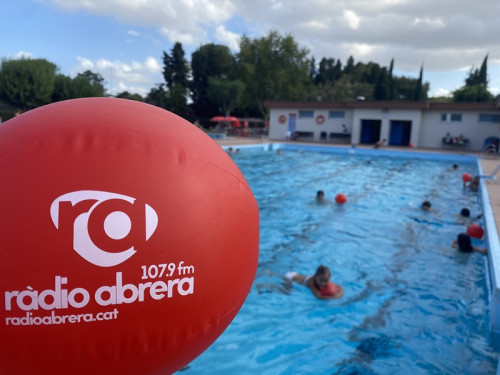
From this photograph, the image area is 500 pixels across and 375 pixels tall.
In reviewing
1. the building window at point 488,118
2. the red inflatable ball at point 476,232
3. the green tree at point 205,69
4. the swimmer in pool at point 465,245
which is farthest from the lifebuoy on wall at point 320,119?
the swimmer in pool at point 465,245

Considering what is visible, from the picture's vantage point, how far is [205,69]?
168 ft

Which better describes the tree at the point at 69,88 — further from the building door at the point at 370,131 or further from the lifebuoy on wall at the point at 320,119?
the building door at the point at 370,131

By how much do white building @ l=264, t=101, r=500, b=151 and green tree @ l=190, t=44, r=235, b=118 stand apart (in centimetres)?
2102

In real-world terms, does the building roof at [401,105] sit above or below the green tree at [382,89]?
below

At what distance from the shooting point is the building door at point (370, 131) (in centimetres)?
2892

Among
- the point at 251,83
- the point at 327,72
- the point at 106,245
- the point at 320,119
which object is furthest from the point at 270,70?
the point at 106,245

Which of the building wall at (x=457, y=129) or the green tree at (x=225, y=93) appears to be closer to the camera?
the building wall at (x=457, y=129)

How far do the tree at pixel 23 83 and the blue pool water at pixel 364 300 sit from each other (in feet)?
92.2

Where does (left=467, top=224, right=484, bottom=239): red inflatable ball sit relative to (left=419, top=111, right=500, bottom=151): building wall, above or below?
below

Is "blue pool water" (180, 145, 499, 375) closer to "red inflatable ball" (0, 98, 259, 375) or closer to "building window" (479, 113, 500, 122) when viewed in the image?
→ "red inflatable ball" (0, 98, 259, 375)

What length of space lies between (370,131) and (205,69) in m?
29.2

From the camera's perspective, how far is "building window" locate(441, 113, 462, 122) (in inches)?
993

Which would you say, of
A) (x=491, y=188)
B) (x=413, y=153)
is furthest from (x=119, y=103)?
(x=413, y=153)

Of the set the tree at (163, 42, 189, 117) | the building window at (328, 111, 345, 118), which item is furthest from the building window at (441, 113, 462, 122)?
the tree at (163, 42, 189, 117)
